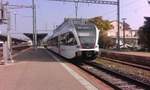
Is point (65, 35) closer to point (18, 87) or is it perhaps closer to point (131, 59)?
point (131, 59)

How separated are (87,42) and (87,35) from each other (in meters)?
0.65

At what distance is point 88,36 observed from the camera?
2828 centimetres

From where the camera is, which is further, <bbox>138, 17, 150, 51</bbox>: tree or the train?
<bbox>138, 17, 150, 51</bbox>: tree

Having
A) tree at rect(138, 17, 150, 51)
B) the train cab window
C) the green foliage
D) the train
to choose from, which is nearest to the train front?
the train

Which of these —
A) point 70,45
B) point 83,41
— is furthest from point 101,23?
point 83,41

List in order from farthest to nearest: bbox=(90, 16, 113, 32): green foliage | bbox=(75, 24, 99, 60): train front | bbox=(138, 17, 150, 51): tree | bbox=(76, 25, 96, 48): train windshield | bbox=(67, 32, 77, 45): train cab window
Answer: bbox=(90, 16, 113, 32): green foliage → bbox=(138, 17, 150, 51): tree → bbox=(67, 32, 77, 45): train cab window → bbox=(76, 25, 96, 48): train windshield → bbox=(75, 24, 99, 60): train front

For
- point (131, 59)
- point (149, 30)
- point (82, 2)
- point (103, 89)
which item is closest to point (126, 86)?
point (103, 89)

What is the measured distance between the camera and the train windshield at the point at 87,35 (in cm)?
2795

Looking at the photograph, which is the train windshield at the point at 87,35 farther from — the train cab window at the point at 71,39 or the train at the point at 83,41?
the train cab window at the point at 71,39

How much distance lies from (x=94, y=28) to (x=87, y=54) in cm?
216

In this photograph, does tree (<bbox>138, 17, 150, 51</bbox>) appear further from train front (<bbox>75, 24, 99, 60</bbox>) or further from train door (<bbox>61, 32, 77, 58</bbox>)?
train front (<bbox>75, 24, 99, 60</bbox>)

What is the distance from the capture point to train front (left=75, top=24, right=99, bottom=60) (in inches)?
1091

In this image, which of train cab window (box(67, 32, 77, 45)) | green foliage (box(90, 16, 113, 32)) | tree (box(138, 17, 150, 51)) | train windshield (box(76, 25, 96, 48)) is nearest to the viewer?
train windshield (box(76, 25, 96, 48))

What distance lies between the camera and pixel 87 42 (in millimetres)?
28000
